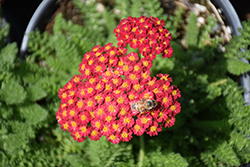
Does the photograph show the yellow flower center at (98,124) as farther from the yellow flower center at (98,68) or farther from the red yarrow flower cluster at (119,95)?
the yellow flower center at (98,68)

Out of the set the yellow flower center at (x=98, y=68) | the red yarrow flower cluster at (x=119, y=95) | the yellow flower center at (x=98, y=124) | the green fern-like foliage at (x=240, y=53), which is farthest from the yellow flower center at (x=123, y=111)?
the green fern-like foliage at (x=240, y=53)

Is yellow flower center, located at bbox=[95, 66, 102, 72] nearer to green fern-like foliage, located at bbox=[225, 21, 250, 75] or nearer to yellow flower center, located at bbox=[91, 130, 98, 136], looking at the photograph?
yellow flower center, located at bbox=[91, 130, 98, 136]

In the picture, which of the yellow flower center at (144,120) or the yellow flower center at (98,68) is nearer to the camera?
the yellow flower center at (144,120)

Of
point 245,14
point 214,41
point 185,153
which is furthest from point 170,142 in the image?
point 245,14

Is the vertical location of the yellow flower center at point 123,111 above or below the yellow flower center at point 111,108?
below

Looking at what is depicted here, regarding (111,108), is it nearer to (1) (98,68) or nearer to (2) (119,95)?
(2) (119,95)

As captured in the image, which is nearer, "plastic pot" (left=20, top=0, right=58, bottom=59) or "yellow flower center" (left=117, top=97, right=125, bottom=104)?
"yellow flower center" (left=117, top=97, right=125, bottom=104)

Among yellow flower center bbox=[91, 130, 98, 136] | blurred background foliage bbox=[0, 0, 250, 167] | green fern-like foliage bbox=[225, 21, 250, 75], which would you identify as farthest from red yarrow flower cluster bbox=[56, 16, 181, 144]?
green fern-like foliage bbox=[225, 21, 250, 75]
